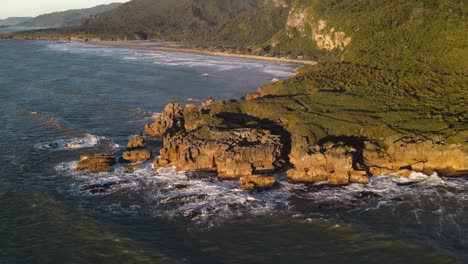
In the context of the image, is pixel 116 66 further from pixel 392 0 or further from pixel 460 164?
pixel 460 164

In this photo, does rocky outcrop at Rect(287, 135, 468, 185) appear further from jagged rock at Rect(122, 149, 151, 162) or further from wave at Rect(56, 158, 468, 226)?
jagged rock at Rect(122, 149, 151, 162)

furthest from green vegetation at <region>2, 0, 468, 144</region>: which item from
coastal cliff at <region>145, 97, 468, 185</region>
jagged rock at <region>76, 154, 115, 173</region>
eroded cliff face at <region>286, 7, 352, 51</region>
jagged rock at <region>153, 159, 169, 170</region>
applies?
eroded cliff face at <region>286, 7, 352, 51</region>

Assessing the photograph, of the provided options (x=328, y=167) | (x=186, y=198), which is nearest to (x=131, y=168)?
(x=186, y=198)

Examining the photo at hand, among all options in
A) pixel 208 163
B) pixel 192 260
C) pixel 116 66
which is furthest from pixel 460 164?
pixel 116 66

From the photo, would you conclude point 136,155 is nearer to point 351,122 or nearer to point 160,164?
point 160,164

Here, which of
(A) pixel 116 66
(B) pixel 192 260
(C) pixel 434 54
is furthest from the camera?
(A) pixel 116 66

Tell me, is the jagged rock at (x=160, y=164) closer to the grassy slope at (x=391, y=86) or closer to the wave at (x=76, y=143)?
the wave at (x=76, y=143)
